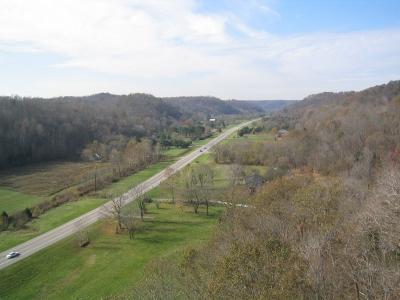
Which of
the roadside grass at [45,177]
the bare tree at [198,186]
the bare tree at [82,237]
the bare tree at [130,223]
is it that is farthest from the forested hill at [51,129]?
the bare tree at [130,223]

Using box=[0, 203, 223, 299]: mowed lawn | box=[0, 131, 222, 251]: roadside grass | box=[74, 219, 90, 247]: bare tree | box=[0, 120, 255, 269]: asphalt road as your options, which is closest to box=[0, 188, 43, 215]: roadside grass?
box=[0, 131, 222, 251]: roadside grass

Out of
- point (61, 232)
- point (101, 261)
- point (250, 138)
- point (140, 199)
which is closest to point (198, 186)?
point (140, 199)

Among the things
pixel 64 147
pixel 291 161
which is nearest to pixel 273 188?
pixel 291 161

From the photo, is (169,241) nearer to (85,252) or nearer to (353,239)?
(85,252)

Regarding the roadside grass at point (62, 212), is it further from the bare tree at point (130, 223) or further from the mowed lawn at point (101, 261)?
Result: the mowed lawn at point (101, 261)

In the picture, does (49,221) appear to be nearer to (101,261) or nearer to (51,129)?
(101,261)

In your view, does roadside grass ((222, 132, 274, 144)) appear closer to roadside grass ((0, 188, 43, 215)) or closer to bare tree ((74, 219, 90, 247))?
roadside grass ((0, 188, 43, 215))
